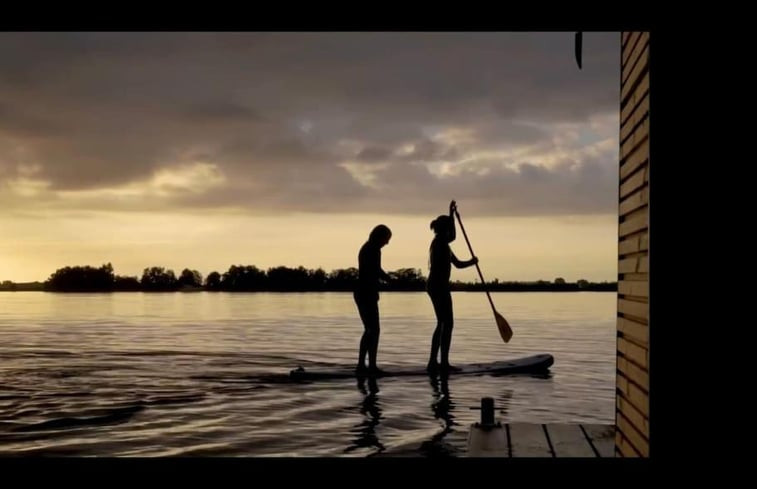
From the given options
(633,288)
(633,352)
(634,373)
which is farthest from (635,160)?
(634,373)

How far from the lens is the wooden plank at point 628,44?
18.0 feet

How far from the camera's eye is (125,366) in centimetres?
1560

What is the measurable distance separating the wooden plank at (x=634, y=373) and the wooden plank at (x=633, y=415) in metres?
0.16

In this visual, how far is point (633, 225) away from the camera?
5.40m

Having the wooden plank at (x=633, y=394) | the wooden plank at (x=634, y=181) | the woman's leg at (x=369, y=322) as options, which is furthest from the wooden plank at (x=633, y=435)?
the woman's leg at (x=369, y=322)

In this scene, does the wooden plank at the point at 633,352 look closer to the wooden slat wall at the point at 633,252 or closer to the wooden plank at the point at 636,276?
the wooden slat wall at the point at 633,252

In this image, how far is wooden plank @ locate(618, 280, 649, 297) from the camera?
4.84m
